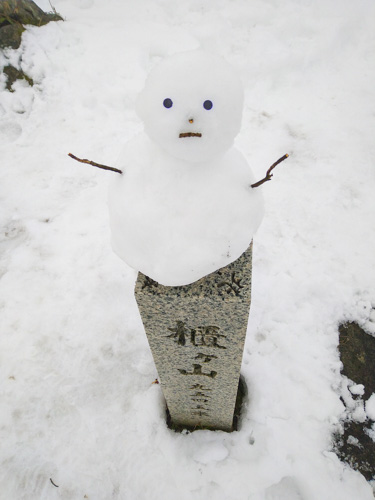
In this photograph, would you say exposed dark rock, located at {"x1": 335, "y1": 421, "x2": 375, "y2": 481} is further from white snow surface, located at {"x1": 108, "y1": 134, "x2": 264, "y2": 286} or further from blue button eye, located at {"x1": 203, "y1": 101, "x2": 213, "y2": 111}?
blue button eye, located at {"x1": 203, "y1": 101, "x2": 213, "y2": 111}

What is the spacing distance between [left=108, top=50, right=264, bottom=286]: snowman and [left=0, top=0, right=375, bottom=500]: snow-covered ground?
207 centimetres

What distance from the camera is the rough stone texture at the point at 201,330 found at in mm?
1359

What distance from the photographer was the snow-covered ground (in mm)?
2520

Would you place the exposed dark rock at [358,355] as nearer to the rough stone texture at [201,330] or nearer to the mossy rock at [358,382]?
the mossy rock at [358,382]

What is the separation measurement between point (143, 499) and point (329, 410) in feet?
5.60

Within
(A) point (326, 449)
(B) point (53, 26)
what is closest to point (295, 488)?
(A) point (326, 449)

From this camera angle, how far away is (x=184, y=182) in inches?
44.1

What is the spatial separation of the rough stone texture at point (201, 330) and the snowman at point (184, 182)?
0.58 feet

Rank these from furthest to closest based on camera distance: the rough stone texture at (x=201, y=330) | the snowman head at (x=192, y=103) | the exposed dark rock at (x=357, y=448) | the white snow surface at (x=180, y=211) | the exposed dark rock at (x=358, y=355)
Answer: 1. the exposed dark rock at (x=358, y=355)
2. the exposed dark rock at (x=357, y=448)
3. the rough stone texture at (x=201, y=330)
4. the white snow surface at (x=180, y=211)
5. the snowman head at (x=192, y=103)

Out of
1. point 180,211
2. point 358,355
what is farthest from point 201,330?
point 358,355

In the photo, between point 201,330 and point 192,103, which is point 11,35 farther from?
point 201,330

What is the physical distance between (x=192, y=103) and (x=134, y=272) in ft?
9.06

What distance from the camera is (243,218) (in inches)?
46.5

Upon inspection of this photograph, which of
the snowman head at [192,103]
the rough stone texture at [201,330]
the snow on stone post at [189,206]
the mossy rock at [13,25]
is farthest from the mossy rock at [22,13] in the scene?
the rough stone texture at [201,330]
